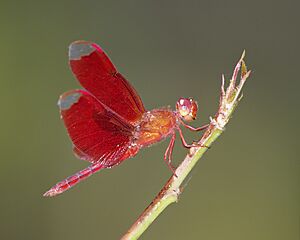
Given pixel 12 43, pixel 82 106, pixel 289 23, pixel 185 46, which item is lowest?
pixel 82 106

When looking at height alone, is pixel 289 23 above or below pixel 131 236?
above

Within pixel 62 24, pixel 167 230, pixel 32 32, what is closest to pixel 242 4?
pixel 62 24

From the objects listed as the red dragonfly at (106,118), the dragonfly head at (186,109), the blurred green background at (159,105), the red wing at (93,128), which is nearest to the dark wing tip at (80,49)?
the red dragonfly at (106,118)

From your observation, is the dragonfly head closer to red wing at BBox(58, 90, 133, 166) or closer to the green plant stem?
red wing at BBox(58, 90, 133, 166)

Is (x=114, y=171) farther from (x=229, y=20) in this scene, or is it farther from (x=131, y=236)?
(x=131, y=236)

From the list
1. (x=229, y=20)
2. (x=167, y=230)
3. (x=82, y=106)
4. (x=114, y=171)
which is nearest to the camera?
(x=82, y=106)

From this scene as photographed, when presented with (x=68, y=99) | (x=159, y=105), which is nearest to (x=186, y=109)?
(x=68, y=99)
